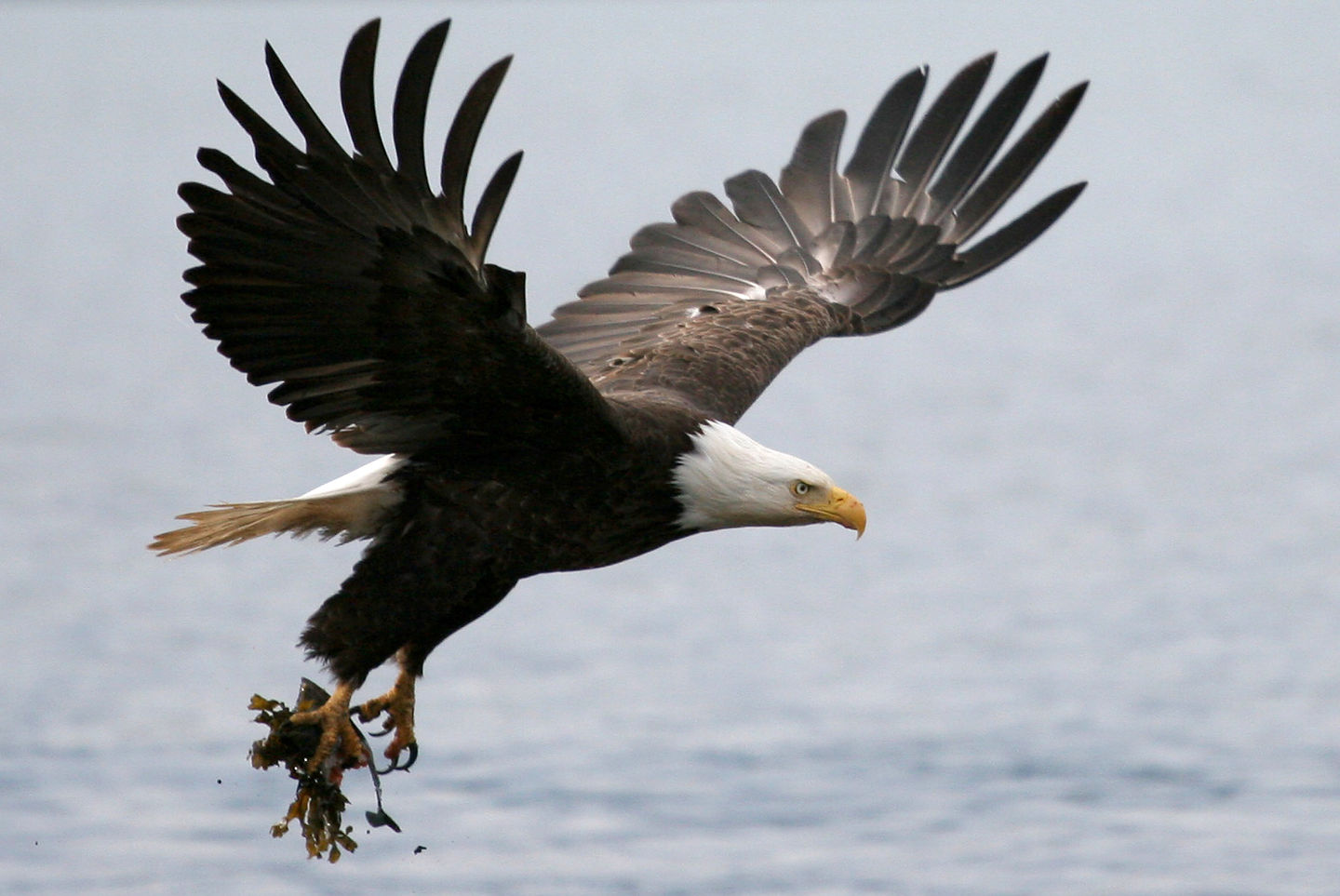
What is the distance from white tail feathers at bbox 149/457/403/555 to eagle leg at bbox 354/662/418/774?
48 cm

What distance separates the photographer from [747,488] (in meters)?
6.37

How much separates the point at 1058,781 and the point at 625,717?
1800 millimetres

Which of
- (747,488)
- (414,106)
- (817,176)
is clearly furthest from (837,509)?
(817,176)

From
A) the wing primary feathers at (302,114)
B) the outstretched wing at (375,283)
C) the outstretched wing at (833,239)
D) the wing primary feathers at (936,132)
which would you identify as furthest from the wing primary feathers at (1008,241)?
the wing primary feathers at (302,114)

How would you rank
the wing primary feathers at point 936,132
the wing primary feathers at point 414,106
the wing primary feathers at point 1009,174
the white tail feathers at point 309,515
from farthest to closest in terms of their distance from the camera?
1. the wing primary feathers at point 936,132
2. the wing primary feathers at point 1009,174
3. the white tail feathers at point 309,515
4. the wing primary feathers at point 414,106

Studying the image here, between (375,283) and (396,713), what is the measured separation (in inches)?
63.3

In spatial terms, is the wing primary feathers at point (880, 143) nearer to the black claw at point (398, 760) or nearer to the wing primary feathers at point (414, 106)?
the black claw at point (398, 760)

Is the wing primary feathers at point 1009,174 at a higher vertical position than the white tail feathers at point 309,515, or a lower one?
higher

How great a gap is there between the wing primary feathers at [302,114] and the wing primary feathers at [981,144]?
9.29 feet

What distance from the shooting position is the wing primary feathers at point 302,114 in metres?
5.25

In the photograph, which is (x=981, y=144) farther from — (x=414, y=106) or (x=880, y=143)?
(x=414, y=106)

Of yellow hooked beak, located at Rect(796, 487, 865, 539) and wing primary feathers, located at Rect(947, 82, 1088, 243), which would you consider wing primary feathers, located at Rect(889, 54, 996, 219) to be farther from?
yellow hooked beak, located at Rect(796, 487, 865, 539)

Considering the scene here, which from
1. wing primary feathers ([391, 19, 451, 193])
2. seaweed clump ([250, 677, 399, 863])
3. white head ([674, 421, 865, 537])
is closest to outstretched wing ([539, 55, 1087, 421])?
white head ([674, 421, 865, 537])

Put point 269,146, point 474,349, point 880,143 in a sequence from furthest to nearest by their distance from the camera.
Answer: point 880,143, point 474,349, point 269,146
